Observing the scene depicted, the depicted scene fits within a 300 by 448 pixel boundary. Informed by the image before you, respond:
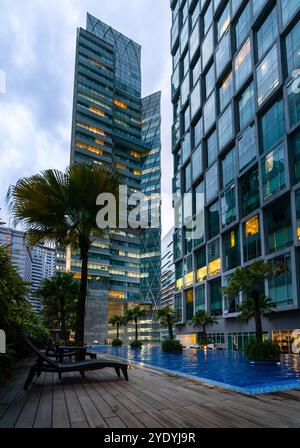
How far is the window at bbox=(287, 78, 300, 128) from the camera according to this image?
29.1m

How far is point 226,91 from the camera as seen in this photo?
143 feet

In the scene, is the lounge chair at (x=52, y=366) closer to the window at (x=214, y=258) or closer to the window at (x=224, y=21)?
the window at (x=214, y=258)

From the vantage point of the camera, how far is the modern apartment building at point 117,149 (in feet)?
325

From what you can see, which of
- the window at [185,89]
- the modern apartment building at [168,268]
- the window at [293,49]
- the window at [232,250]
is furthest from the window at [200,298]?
the modern apartment building at [168,268]

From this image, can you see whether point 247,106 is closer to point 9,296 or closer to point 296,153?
point 296,153

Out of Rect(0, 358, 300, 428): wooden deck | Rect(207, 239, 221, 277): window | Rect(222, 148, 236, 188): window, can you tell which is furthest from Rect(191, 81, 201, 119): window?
Rect(0, 358, 300, 428): wooden deck

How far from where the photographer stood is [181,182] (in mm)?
57750

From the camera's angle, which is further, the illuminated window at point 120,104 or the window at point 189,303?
the illuminated window at point 120,104

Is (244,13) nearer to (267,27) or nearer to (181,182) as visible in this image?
(267,27)

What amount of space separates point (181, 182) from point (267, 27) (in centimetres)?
2726

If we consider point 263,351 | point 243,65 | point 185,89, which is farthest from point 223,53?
point 263,351

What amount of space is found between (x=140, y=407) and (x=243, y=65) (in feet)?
137

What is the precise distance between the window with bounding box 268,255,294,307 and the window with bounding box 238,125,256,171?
12.1m

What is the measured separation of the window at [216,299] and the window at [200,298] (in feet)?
7.61
